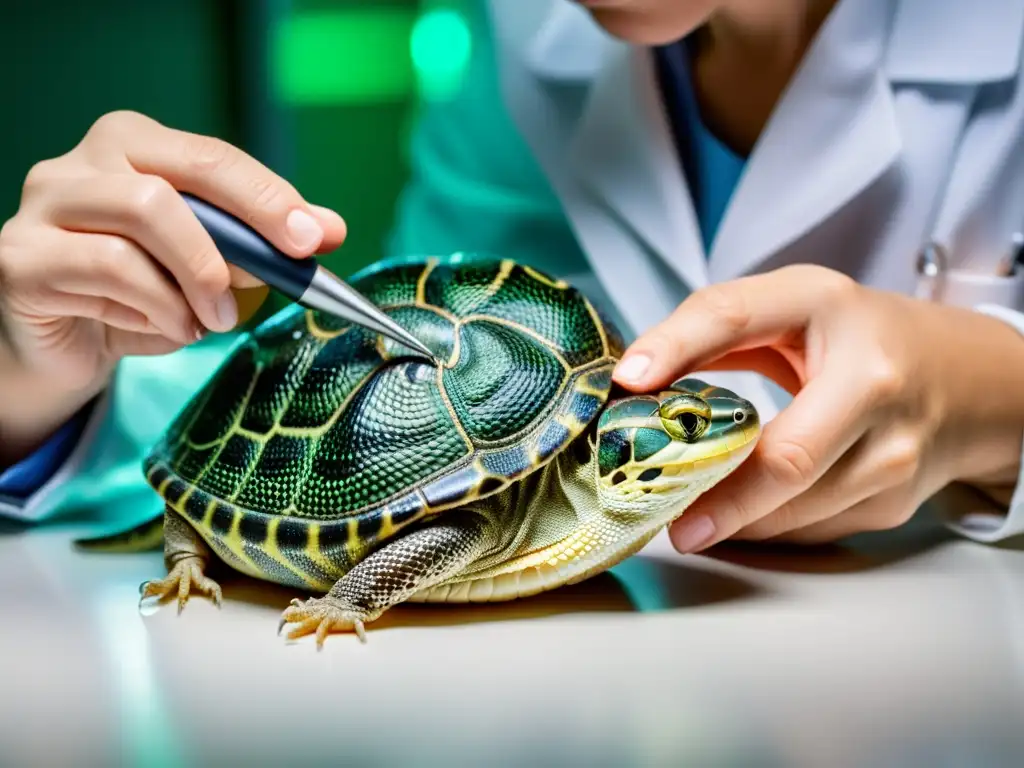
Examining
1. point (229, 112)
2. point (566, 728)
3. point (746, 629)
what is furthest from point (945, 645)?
point (229, 112)

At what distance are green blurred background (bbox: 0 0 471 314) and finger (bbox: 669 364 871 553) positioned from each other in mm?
446

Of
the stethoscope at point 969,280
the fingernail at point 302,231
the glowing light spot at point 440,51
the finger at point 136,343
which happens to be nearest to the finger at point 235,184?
the fingernail at point 302,231

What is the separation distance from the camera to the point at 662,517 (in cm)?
48

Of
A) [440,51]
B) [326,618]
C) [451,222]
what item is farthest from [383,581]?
[440,51]

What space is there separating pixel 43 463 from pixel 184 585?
0.21 meters

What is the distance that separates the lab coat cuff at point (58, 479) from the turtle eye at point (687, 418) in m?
0.41

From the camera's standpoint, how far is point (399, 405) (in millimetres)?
461

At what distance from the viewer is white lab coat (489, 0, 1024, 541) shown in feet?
2.29

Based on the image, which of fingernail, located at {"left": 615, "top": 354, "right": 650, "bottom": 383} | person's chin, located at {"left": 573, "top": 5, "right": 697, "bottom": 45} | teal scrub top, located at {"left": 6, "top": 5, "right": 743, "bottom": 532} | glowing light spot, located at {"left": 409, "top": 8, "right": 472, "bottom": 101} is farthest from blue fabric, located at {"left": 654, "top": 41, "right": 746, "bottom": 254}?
fingernail, located at {"left": 615, "top": 354, "right": 650, "bottom": 383}

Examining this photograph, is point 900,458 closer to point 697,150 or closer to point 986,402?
point 986,402

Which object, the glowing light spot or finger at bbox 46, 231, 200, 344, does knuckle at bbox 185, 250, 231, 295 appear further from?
the glowing light spot

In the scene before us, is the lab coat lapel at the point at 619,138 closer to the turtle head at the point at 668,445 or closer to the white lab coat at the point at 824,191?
the white lab coat at the point at 824,191

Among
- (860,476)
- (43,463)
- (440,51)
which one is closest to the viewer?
(860,476)

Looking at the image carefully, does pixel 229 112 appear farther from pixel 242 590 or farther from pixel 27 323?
pixel 242 590
